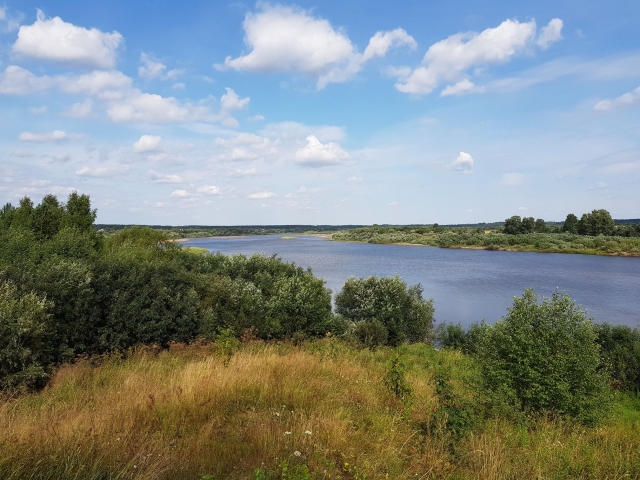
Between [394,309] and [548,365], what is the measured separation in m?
14.2

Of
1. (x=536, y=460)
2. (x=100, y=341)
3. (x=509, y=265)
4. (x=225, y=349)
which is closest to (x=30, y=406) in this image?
(x=225, y=349)

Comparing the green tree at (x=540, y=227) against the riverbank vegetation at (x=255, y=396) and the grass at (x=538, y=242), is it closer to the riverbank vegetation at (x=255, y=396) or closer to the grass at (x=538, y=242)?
the grass at (x=538, y=242)

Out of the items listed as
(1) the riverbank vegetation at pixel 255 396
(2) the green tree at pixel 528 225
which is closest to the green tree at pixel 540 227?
(2) the green tree at pixel 528 225

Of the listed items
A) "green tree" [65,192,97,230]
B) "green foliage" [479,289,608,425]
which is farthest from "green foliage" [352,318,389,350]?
"green tree" [65,192,97,230]

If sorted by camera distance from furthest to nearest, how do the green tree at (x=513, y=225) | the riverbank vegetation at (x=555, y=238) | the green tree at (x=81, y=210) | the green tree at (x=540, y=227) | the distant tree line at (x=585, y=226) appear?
the green tree at (x=513, y=225) → the green tree at (x=540, y=227) → the distant tree line at (x=585, y=226) → the riverbank vegetation at (x=555, y=238) → the green tree at (x=81, y=210)

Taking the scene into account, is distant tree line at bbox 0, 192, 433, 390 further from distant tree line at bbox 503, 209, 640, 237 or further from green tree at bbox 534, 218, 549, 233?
green tree at bbox 534, 218, 549, 233

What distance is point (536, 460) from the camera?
464 cm

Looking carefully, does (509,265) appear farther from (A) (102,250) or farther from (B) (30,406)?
(B) (30,406)

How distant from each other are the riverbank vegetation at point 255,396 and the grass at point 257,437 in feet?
0.08

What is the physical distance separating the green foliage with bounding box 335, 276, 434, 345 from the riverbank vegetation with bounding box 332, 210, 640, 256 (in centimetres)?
6808

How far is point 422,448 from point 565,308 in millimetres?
7571

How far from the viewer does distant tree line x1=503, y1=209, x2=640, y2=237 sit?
91.2 metres

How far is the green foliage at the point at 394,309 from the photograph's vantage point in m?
23.0

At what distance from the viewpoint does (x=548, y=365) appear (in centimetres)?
902
